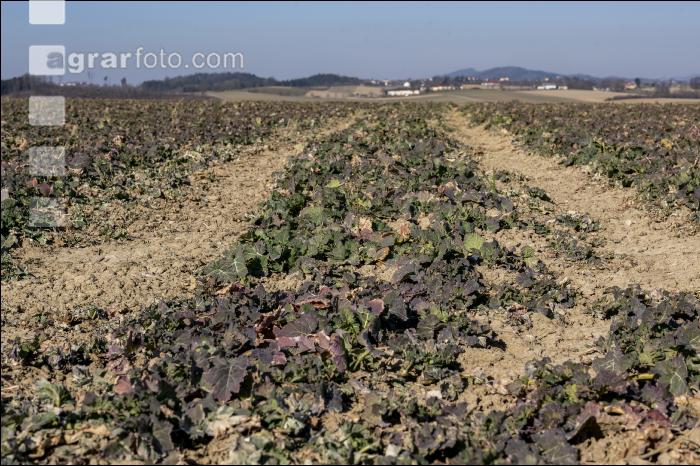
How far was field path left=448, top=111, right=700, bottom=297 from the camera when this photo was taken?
7.75 meters

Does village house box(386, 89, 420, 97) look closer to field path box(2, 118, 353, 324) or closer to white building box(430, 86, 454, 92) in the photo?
white building box(430, 86, 454, 92)

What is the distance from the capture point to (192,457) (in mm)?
4227

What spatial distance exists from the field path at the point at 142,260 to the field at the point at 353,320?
0.04 m

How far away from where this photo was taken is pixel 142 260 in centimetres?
815

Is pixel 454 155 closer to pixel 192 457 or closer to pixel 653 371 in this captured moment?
pixel 653 371

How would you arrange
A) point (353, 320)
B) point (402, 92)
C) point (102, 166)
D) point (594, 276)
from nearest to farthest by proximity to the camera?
point (353, 320) < point (594, 276) < point (102, 166) < point (402, 92)

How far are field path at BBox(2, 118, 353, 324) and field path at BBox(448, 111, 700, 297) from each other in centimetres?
402

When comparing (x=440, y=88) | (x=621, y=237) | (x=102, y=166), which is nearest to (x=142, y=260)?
(x=102, y=166)

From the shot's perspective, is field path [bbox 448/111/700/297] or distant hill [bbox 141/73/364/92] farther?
distant hill [bbox 141/73/364/92]

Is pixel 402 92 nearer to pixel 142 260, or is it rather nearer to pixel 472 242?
pixel 472 242

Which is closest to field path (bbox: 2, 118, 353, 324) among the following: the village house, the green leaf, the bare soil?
the green leaf

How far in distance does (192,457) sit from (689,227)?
829 centimetres

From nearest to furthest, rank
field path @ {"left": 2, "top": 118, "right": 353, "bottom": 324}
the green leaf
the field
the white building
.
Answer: the field < field path @ {"left": 2, "top": 118, "right": 353, "bottom": 324} < the green leaf < the white building

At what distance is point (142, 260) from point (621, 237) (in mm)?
6283
